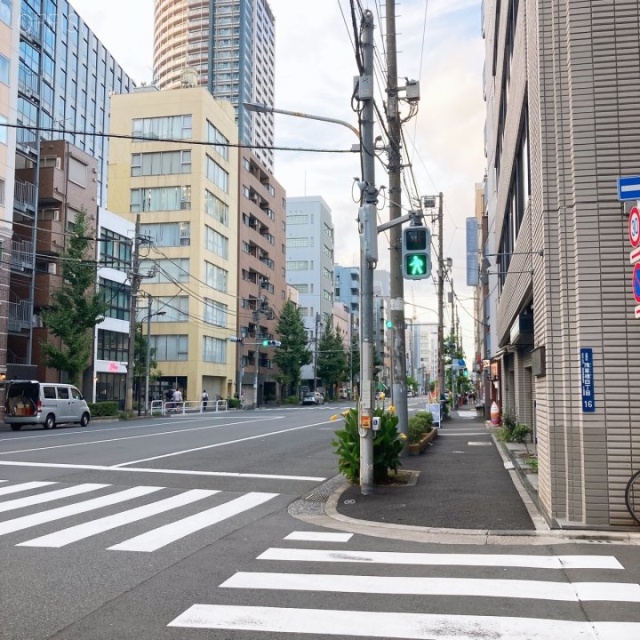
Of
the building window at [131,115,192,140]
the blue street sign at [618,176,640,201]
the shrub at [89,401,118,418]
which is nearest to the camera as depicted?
the blue street sign at [618,176,640,201]

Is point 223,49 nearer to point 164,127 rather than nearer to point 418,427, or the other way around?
point 164,127

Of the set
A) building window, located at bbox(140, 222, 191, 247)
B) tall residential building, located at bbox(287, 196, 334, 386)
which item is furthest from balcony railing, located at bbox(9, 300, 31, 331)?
tall residential building, located at bbox(287, 196, 334, 386)

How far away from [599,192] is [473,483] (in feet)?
19.6

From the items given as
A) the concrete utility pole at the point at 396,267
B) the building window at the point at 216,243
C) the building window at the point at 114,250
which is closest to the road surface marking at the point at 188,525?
the concrete utility pole at the point at 396,267

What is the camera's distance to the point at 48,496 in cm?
1114

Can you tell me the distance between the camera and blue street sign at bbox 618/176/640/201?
760 cm

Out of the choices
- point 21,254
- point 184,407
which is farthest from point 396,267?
point 184,407

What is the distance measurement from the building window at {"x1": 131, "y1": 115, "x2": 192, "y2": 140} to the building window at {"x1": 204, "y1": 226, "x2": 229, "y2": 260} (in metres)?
8.39

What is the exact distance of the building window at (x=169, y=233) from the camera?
5950cm

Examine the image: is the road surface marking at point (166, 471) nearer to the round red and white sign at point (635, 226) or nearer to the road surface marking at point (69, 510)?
the road surface marking at point (69, 510)

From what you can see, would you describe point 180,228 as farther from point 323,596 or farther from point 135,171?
point 323,596

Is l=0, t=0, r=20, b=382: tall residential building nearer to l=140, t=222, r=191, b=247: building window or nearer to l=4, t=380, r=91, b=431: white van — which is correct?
l=4, t=380, r=91, b=431: white van

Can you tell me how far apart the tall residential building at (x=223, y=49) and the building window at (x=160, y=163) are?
55798 mm

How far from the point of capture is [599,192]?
8.59 meters
